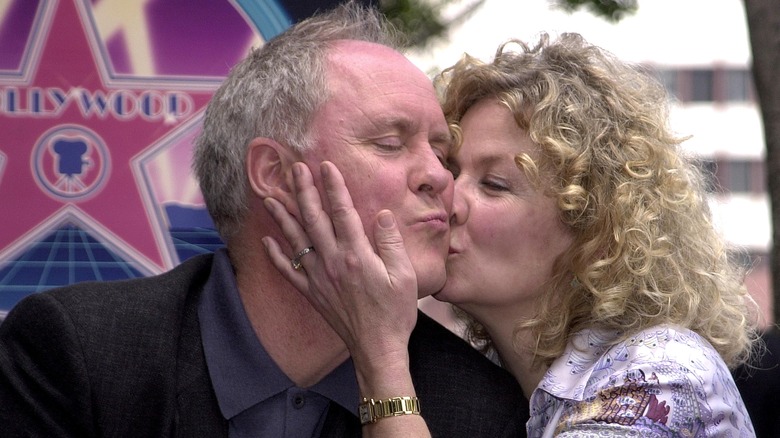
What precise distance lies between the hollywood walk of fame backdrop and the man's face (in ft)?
1.35

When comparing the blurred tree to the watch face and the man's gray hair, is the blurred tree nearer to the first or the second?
the man's gray hair

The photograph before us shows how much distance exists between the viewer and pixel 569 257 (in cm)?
329

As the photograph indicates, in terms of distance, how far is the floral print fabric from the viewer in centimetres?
283

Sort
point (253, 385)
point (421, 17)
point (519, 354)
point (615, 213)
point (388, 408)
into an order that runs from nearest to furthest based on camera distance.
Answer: point (388, 408)
point (253, 385)
point (615, 213)
point (519, 354)
point (421, 17)

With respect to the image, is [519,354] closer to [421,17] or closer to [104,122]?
[104,122]

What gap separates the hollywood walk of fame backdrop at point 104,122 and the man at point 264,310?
151 mm

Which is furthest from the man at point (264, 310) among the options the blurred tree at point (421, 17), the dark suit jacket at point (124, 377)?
the blurred tree at point (421, 17)

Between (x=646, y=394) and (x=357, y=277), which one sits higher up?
(x=357, y=277)

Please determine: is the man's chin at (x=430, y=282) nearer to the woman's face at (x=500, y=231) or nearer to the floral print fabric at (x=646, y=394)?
the woman's face at (x=500, y=231)

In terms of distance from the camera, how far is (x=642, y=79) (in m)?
3.55

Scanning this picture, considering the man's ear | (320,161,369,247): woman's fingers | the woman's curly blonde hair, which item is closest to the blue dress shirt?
the man's ear

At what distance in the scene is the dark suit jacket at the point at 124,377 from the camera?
9.30 feet

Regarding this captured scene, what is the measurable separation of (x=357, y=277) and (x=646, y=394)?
2.62ft

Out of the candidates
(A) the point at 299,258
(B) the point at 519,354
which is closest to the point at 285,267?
(A) the point at 299,258
